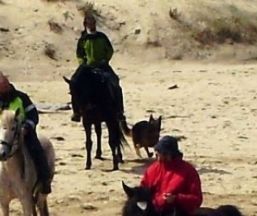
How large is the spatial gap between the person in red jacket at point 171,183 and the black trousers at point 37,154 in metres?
2.62

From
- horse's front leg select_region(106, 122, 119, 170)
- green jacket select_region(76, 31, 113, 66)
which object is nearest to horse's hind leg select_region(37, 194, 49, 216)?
horse's front leg select_region(106, 122, 119, 170)

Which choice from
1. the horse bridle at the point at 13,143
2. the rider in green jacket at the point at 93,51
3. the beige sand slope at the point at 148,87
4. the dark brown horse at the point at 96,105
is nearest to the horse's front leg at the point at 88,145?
the dark brown horse at the point at 96,105

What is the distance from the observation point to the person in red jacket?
10559 mm

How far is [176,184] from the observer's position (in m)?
10.6

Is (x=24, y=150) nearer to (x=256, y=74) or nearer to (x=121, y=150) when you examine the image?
(x=121, y=150)

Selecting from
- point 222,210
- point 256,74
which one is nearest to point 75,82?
point 222,210

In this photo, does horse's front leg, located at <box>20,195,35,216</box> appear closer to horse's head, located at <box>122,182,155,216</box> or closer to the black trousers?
the black trousers

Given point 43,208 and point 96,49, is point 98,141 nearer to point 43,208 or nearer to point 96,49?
point 96,49

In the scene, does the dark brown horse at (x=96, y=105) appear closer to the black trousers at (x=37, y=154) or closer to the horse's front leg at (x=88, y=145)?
the horse's front leg at (x=88, y=145)

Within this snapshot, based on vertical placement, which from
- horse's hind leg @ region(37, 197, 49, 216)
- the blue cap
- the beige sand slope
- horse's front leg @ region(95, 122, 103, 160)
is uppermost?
the blue cap

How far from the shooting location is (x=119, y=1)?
41.0 metres

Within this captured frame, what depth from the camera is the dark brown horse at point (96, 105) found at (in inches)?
700

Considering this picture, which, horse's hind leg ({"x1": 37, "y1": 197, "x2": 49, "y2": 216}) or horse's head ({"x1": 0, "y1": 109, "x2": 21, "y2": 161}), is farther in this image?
horse's hind leg ({"x1": 37, "y1": 197, "x2": 49, "y2": 216})

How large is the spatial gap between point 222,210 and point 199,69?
2391 cm
